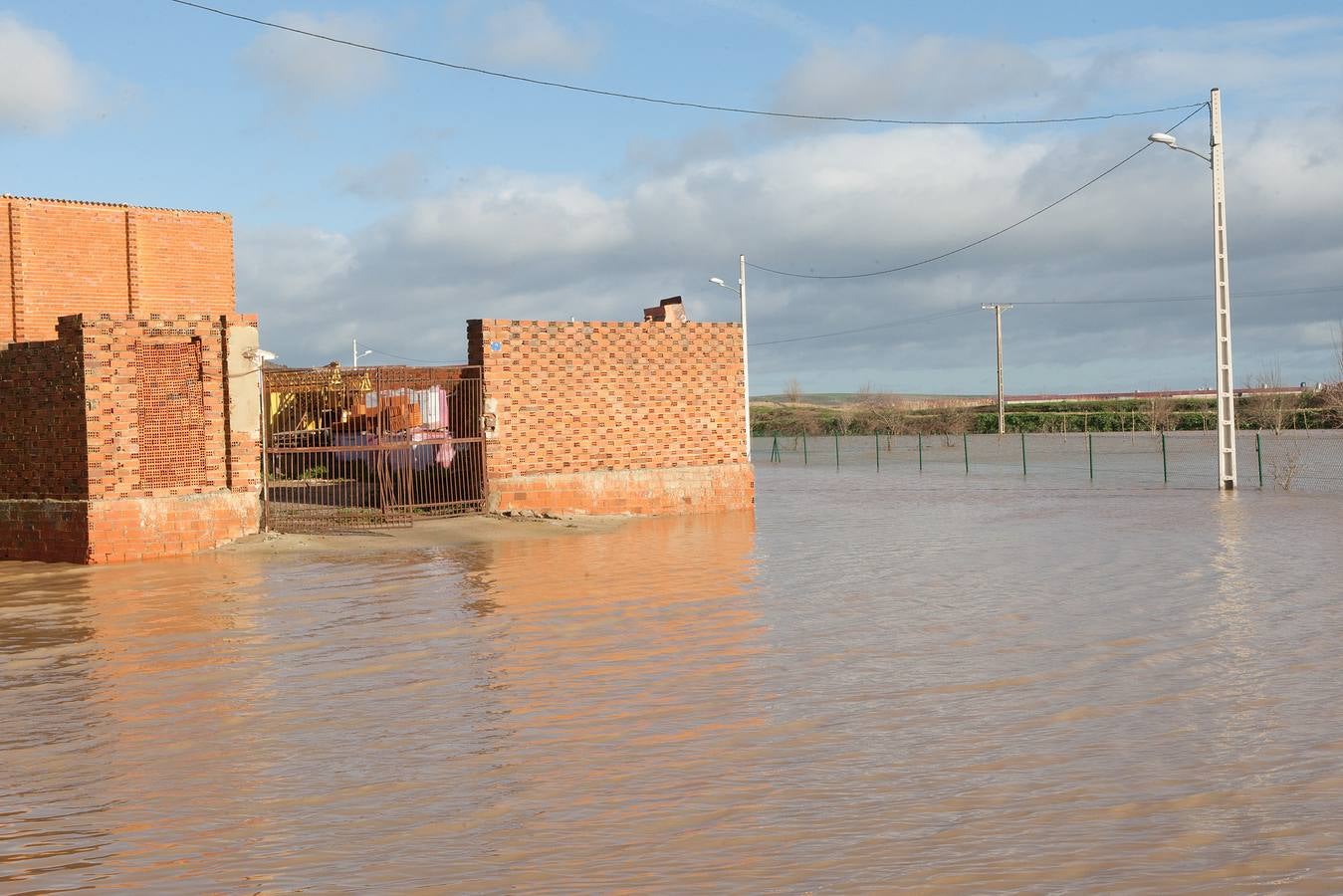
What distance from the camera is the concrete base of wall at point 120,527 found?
17.5m

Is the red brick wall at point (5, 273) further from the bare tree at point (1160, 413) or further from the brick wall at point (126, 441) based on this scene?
the bare tree at point (1160, 413)

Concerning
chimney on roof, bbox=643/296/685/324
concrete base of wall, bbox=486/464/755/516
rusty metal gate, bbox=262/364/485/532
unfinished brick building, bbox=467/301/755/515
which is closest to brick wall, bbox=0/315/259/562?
rusty metal gate, bbox=262/364/485/532

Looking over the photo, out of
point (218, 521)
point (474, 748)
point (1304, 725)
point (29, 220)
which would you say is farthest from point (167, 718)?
point (29, 220)

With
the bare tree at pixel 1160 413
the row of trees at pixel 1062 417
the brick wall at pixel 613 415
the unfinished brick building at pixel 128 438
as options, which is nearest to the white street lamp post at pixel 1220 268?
the brick wall at pixel 613 415

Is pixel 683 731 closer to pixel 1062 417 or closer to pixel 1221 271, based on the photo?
pixel 1221 271

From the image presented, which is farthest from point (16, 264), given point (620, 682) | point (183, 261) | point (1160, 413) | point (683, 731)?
point (1160, 413)

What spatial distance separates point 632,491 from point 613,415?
1459 mm

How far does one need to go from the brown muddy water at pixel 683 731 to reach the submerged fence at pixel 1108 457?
2165cm

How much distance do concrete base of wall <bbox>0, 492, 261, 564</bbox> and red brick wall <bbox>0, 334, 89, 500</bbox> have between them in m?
0.30

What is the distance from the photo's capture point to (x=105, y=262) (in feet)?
105

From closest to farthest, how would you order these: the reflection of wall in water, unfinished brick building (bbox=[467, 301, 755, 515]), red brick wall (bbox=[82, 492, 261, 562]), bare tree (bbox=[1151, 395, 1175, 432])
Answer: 1. the reflection of wall in water
2. red brick wall (bbox=[82, 492, 261, 562])
3. unfinished brick building (bbox=[467, 301, 755, 515])
4. bare tree (bbox=[1151, 395, 1175, 432])

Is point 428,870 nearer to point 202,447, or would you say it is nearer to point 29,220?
point 202,447

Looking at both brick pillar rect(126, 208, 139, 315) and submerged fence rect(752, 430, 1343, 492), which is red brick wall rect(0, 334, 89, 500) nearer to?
brick pillar rect(126, 208, 139, 315)

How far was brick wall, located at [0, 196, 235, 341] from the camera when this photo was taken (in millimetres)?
30031
